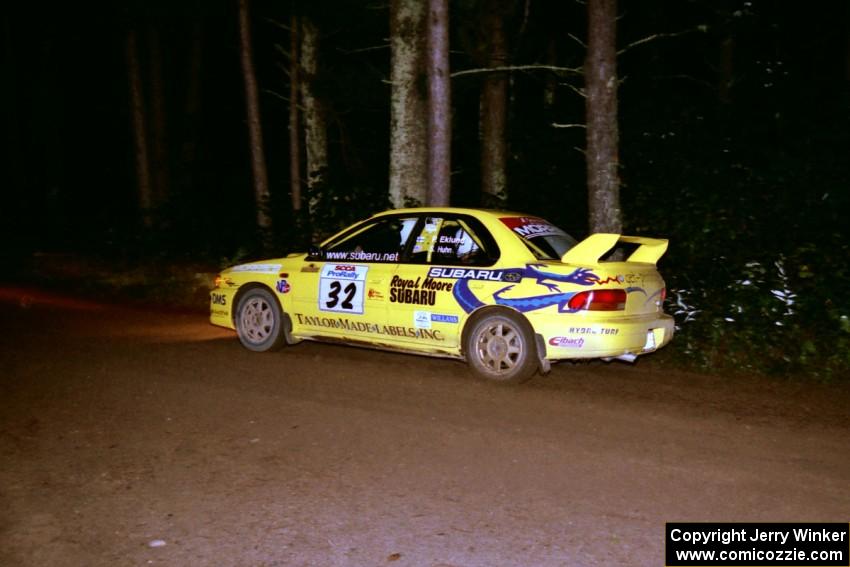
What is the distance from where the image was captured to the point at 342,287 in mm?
9195

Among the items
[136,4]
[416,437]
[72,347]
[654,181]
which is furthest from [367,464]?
[136,4]

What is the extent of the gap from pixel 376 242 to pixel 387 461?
3.78 metres

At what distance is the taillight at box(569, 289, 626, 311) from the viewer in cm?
770

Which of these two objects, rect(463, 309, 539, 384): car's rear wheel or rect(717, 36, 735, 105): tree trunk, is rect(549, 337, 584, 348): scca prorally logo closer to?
rect(463, 309, 539, 384): car's rear wheel

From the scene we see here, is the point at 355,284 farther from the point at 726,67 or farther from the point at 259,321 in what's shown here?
the point at 726,67

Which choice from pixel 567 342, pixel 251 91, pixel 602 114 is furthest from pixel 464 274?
pixel 251 91

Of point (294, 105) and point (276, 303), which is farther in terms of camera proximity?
point (294, 105)

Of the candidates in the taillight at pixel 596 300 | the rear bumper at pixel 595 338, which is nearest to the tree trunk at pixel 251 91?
the rear bumper at pixel 595 338

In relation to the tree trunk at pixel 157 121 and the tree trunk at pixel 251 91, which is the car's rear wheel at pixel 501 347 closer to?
the tree trunk at pixel 251 91

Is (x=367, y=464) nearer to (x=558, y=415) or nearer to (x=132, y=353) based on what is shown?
(x=558, y=415)

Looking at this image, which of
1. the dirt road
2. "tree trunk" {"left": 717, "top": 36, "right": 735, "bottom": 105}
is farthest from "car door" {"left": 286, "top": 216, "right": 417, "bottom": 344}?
"tree trunk" {"left": 717, "top": 36, "right": 735, "bottom": 105}

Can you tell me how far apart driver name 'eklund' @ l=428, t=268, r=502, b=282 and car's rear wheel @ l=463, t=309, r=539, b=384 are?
333mm

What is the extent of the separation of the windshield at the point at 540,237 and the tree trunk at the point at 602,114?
2597 mm

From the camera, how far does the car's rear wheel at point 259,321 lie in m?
9.75
